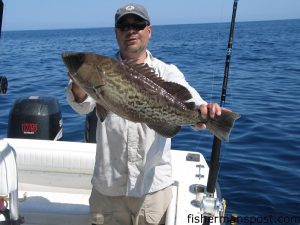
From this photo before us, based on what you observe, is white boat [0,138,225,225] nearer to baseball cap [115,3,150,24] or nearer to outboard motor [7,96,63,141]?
outboard motor [7,96,63,141]

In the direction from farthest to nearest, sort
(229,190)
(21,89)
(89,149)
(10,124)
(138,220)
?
(21,89)
(229,190)
(10,124)
(89,149)
(138,220)

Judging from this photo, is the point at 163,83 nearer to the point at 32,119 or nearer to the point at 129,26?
the point at 129,26

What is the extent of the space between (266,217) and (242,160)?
2207mm

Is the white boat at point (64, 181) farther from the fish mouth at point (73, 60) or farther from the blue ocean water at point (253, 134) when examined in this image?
the blue ocean water at point (253, 134)

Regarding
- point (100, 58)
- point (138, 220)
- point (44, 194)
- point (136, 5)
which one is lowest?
point (44, 194)

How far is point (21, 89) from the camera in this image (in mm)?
15266

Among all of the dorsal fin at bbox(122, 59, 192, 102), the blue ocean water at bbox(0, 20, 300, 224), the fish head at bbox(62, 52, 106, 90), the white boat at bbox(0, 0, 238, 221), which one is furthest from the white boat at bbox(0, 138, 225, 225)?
the blue ocean water at bbox(0, 20, 300, 224)

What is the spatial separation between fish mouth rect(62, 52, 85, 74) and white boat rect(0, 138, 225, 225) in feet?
6.03

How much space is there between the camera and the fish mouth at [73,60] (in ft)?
9.36

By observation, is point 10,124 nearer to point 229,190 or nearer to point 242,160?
point 229,190

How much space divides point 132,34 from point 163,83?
0.56m

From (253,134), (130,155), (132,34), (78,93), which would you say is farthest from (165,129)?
(253,134)

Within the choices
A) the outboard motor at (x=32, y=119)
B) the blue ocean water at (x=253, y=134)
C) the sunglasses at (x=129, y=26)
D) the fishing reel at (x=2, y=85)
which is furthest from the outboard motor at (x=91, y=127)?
the sunglasses at (x=129, y=26)

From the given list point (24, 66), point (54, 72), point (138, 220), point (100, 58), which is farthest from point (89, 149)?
point (24, 66)
